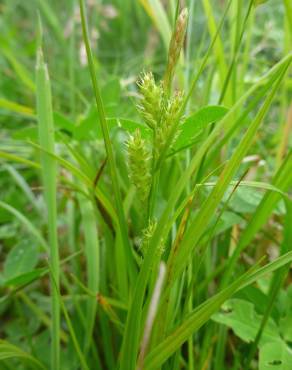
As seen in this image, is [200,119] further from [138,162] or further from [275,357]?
[275,357]

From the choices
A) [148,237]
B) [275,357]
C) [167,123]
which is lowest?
[275,357]

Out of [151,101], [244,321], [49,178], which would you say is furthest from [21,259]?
[151,101]

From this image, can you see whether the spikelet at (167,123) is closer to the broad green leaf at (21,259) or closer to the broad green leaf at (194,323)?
the broad green leaf at (194,323)

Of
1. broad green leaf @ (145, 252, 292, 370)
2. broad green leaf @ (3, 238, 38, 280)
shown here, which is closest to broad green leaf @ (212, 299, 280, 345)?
broad green leaf @ (145, 252, 292, 370)

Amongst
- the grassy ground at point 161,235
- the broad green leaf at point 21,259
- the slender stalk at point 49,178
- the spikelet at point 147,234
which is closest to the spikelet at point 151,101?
the grassy ground at point 161,235

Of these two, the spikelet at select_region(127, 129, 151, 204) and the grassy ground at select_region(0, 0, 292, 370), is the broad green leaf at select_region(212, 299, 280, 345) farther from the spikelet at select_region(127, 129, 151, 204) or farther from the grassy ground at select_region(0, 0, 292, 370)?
the spikelet at select_region(127, 129, 151, 204)

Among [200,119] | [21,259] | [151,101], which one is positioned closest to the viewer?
[151,101]

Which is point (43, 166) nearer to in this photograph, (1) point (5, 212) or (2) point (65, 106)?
(1) point (5, 212)

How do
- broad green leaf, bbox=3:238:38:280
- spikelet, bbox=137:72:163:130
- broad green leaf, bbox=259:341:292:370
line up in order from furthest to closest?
broad green leaf, bbox=3:238:38:280, broad green leaf, bbox=259:341:292:370, spikelet, bbox=137:72:163:130
